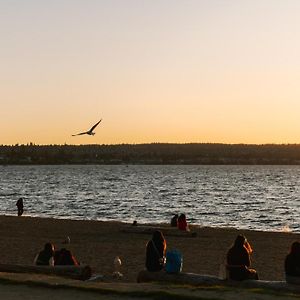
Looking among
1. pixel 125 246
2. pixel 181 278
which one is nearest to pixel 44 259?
pixel 181 278

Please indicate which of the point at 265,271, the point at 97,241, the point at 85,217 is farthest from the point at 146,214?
the point at 265,271

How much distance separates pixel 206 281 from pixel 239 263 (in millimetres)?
866

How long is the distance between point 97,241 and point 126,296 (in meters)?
16.2

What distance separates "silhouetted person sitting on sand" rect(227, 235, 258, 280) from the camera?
48.0ft

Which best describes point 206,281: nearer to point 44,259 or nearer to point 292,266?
point 292,266

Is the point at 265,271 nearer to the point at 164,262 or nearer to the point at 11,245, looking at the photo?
the point at 164,262

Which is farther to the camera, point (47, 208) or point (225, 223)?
point (47, 208)

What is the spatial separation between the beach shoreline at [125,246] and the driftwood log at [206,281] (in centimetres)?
279

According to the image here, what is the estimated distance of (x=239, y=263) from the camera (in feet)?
48.9

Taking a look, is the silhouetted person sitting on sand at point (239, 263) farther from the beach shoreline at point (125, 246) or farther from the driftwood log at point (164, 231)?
the driftwood log at point (164, 231)

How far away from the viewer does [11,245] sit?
26875mm

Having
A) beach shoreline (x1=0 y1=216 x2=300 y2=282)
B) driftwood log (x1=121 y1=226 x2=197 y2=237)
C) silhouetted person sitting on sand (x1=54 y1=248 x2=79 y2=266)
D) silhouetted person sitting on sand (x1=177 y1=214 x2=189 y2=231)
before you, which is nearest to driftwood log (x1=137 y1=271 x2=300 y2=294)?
silhouetted person sitting on sand (x1=54 y1=248 x2=79 y2=266)

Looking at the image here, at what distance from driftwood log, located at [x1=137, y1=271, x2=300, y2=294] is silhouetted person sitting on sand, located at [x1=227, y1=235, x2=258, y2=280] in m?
0.22

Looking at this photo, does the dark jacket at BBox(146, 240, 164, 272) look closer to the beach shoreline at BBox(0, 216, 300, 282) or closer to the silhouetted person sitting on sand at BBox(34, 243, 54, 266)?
the beach shoreline at BBox(0, 216, 300, 282)
